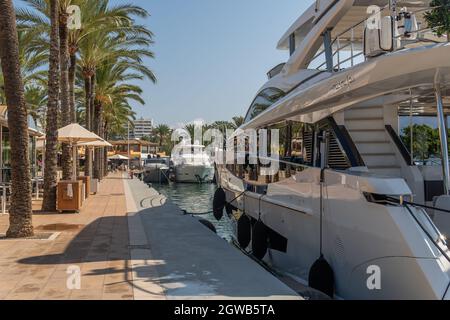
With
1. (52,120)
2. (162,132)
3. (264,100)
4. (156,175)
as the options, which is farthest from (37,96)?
(162,132)

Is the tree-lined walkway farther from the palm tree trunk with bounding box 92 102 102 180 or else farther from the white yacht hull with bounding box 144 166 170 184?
the white yacht hull with bounding box 144 166 170 184

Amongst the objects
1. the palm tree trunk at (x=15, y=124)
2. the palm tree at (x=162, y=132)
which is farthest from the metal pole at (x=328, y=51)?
the palm tree at (x=162, y=132)

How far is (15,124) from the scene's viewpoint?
8773 millimetres

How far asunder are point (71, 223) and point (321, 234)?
Result: 22.1ft

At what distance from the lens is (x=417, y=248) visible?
484cm

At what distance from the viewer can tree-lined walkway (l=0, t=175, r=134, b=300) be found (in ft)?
17.7

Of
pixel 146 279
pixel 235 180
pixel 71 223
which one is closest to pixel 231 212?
pixel 235 180

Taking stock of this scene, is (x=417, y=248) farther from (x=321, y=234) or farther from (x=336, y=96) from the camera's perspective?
(x=336, y=96)

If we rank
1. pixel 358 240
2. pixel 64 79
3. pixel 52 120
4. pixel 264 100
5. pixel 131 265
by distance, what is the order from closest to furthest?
pixel 358 240 < pixel 131 265 < pixel 264 100 < pixel 52 120 < pixel 64 79

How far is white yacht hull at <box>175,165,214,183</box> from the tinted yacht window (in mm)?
29913

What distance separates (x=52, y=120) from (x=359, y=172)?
9.80 meters

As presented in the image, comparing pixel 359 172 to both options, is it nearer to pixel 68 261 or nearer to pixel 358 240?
pixel 358 240

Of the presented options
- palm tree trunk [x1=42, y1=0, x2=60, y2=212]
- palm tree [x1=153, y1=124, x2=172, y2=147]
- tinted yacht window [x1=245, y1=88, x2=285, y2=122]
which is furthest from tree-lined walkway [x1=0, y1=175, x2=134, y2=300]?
palm tree [x1=153, y1=124, x2=172, y2=147]

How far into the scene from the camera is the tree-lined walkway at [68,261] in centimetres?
540
